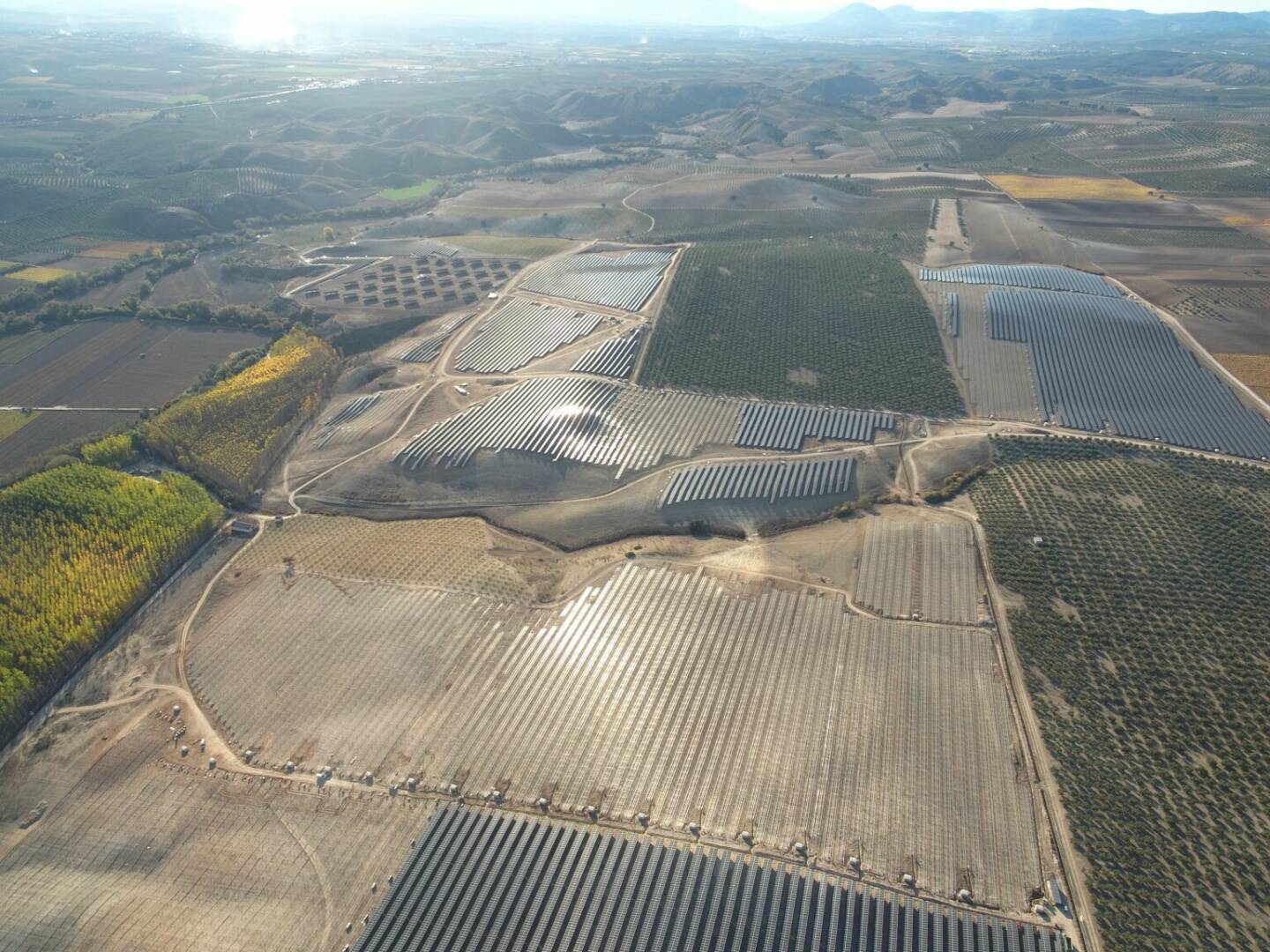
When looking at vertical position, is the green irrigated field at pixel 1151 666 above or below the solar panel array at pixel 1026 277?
below

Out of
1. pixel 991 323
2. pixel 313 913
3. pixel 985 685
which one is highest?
pixel 991 323

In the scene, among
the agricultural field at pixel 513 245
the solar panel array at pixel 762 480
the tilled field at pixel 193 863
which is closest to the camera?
the tilled field at pixel 193 863

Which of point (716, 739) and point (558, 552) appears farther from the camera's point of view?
point (558, 552)

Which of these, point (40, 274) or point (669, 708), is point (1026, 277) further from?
point (40, 274)

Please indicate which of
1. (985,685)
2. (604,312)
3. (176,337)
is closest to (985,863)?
(985,685)

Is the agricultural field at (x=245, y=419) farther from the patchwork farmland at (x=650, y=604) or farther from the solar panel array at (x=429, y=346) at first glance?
the solar panel array at (x=429, y=346)

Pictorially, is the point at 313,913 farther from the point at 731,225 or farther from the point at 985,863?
the point at 731,225

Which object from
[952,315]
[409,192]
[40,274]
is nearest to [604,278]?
[952,315]

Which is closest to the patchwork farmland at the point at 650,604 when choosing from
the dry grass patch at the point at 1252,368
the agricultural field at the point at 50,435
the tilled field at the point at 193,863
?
the tilled field at the point at 193,863
